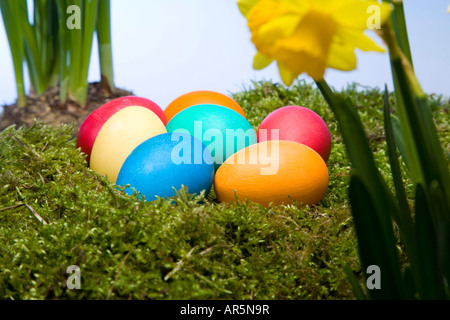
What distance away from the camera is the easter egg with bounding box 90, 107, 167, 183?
1.45m

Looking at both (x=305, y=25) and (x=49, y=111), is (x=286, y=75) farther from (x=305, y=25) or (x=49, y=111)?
(x=49, y=111)

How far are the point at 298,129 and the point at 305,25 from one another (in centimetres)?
110

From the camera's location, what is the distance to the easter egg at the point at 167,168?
4.12 feet

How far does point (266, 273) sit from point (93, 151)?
787 millimetres

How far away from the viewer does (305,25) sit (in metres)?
0.48

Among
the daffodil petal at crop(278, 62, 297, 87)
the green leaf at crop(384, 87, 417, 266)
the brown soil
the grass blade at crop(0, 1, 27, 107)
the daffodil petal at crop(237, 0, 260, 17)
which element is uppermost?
the grass blade at crop(0, 1, 27, 107)

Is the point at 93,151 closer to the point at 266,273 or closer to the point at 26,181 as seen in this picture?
the point at 26,181

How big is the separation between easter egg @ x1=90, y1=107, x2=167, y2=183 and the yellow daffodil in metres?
1.01

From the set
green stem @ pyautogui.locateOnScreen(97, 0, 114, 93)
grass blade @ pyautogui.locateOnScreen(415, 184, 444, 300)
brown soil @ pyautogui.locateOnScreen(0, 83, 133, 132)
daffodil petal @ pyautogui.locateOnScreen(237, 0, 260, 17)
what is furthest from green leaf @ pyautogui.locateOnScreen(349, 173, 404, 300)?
green stem @ pyautogui.locateOnScreen(97, 0, 114, 93)

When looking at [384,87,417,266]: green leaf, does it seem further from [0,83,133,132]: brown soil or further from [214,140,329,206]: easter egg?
[0,83,133,132]: brown soil

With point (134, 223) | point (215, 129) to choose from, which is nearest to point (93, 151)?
point (215, 129)

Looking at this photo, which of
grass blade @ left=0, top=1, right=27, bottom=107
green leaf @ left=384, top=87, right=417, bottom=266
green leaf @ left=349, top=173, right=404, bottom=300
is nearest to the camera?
green leaf @ left=349, top=173, right=404, bottom=300

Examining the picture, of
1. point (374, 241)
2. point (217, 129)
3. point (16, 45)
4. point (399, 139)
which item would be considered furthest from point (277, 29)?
point (16, 45)

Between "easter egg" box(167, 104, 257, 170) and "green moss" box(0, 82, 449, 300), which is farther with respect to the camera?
"easter egg" box(167, 104, 257, 170)
